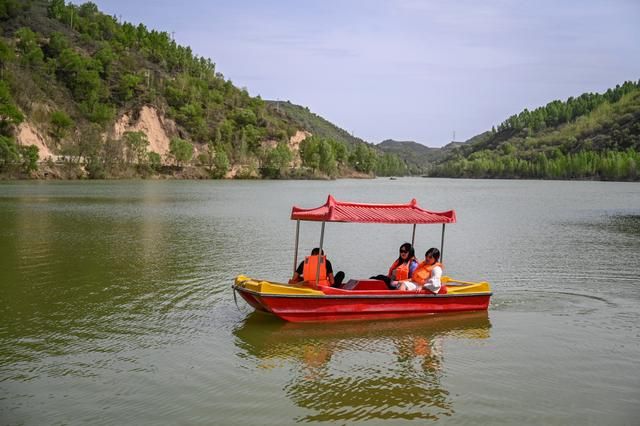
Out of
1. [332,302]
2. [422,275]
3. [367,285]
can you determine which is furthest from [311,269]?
[422,275]

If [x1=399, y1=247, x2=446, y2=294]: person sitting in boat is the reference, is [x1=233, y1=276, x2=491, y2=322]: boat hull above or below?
below

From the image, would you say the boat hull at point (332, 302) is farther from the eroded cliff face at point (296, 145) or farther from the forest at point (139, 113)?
the eroded cliff face at point (296, 145)

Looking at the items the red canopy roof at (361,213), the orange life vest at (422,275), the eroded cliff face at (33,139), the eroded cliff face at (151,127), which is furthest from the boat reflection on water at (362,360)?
the eroded cliff face at (151,127)

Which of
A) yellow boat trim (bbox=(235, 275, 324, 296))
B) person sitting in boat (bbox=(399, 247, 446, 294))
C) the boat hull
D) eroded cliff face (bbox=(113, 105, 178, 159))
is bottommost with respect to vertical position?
the boat hull

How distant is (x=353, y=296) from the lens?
12.8m

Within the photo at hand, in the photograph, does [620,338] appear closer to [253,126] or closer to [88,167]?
[88,167]

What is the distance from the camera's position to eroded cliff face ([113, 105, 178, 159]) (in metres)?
118

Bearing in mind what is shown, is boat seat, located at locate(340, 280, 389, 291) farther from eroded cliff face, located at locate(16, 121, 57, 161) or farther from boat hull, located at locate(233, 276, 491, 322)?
eroded cliff face, located at locate(16, 121, 57, 161)

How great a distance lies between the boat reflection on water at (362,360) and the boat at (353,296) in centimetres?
22

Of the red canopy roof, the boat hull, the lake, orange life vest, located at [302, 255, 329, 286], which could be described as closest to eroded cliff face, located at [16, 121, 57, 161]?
the lake

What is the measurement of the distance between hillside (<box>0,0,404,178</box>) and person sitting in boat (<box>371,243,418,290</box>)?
79.4 m

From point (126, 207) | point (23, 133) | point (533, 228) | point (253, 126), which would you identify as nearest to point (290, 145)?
point (253, 126)

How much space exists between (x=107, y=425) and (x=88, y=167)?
320 feet

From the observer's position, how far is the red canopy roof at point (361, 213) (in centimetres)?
1339
